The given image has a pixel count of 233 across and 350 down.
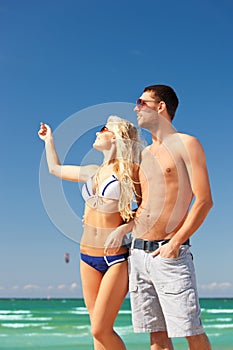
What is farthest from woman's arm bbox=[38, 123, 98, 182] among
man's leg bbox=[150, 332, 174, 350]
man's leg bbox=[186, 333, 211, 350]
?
man's leg bbox=[186, 333, 211, 350]

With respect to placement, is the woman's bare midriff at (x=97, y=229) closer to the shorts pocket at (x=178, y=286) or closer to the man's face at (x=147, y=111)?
the shorts pocket at (x=178, y=286)

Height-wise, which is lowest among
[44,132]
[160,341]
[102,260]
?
[160,341]

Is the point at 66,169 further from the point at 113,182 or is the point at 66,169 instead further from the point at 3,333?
the point at 3,333

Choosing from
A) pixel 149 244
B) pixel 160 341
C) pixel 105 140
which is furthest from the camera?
pixel 105 140

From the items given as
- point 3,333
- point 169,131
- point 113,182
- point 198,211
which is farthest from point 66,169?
point 3,333

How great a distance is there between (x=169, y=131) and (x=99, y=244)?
2.93ft

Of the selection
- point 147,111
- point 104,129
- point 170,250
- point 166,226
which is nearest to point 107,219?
point 166,226

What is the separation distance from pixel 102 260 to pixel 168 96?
1182 millimetres

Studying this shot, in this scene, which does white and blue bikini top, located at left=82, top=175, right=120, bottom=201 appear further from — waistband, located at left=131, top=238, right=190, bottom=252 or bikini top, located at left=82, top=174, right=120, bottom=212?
waistband, located at left=131, top=238, right=190, bottom=252

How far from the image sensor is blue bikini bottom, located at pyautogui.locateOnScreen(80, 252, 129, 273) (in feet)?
13.5

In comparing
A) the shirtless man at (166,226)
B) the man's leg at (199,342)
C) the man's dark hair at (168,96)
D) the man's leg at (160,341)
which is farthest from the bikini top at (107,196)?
the man's leg at (199,342)

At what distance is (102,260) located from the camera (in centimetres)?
417

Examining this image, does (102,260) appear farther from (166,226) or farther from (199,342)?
(199,342)

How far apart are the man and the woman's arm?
0.46 meters
